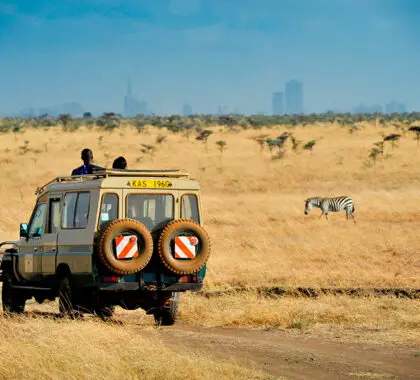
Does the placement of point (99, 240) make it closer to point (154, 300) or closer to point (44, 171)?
point (154, 300)

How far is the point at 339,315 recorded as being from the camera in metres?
15.3

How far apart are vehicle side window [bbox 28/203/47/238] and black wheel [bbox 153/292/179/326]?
2192mm

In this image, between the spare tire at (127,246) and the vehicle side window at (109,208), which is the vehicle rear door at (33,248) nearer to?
the vehicle side window at (109,208)

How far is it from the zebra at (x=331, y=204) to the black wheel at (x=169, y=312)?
23417 mm

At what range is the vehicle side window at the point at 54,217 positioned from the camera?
50.8 feet

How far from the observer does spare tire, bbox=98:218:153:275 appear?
1405 cm

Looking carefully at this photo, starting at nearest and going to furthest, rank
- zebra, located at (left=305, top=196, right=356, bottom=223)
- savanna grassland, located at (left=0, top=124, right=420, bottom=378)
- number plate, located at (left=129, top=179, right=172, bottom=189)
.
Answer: savanna grassland, located at (left=0, top=124, right=420, bottom=378)
number plate, located at (left=129, top=179, right=172, bottom=189)
zebra, located at (left=305, top=196, right=356, bottom=223)

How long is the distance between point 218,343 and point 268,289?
581 cm

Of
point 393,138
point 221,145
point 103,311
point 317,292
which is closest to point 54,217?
point 103,311

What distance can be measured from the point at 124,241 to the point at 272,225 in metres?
19.8

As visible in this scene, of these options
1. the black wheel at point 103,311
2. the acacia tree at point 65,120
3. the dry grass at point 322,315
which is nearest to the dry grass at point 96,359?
the black wheel at point 103,311

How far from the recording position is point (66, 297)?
1508 cm

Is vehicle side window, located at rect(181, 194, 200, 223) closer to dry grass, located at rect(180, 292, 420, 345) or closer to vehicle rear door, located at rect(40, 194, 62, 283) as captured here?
dry grass, located at rect(180, 292, 420, 345)

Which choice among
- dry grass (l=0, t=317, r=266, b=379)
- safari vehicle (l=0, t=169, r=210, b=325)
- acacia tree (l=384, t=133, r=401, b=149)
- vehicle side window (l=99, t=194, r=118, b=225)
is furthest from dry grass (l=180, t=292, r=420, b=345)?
acacia tree (l=384, t=133, r=401, b=149)
